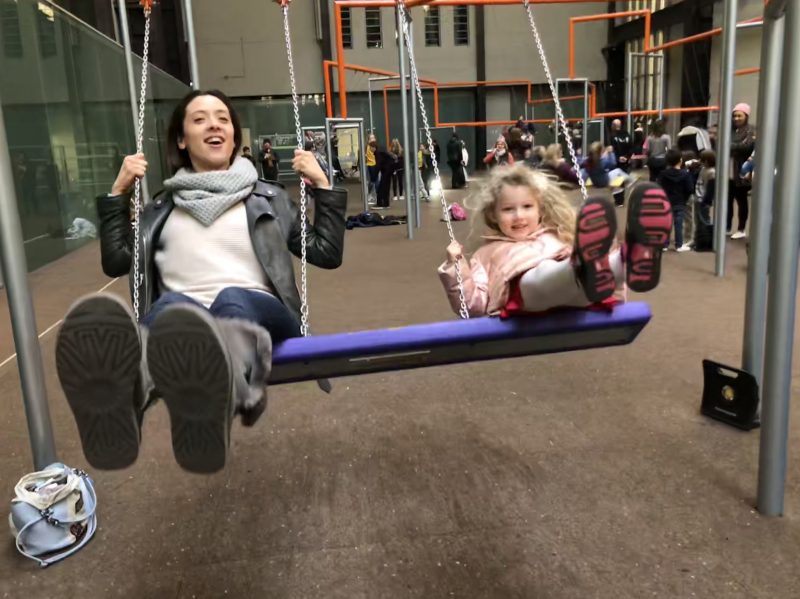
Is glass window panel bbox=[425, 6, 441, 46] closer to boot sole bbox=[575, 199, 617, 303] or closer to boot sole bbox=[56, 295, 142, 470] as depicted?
boot sole bbox=[575, 199, 617, 303]

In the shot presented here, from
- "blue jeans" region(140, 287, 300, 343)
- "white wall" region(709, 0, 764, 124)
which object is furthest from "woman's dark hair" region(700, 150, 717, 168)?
"white wall" region(709, 0, 764, 124)

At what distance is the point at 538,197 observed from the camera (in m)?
2.23

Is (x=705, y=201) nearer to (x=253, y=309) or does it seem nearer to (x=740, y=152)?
(x=740, y=152)

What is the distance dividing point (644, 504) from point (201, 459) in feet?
5.04

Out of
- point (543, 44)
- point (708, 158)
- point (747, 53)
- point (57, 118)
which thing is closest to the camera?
point (708, 158)

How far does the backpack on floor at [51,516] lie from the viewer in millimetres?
2250

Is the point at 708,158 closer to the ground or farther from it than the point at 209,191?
closer to the ground

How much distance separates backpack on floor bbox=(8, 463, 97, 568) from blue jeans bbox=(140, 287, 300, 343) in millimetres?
787

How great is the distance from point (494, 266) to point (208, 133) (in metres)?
0.96


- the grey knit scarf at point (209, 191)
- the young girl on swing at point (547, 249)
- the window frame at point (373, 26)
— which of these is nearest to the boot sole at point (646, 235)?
the young girl on swing at point (547, 249)

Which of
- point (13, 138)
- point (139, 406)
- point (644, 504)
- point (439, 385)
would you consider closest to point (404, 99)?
point (13, 138)

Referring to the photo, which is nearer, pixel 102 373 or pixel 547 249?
pixel 102 373

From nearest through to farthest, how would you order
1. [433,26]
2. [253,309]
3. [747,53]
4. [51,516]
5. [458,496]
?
[253,309], [51,516], [458,496], [747,53], [433,26]

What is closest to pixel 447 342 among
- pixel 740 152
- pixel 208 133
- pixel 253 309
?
pixel 253 309
